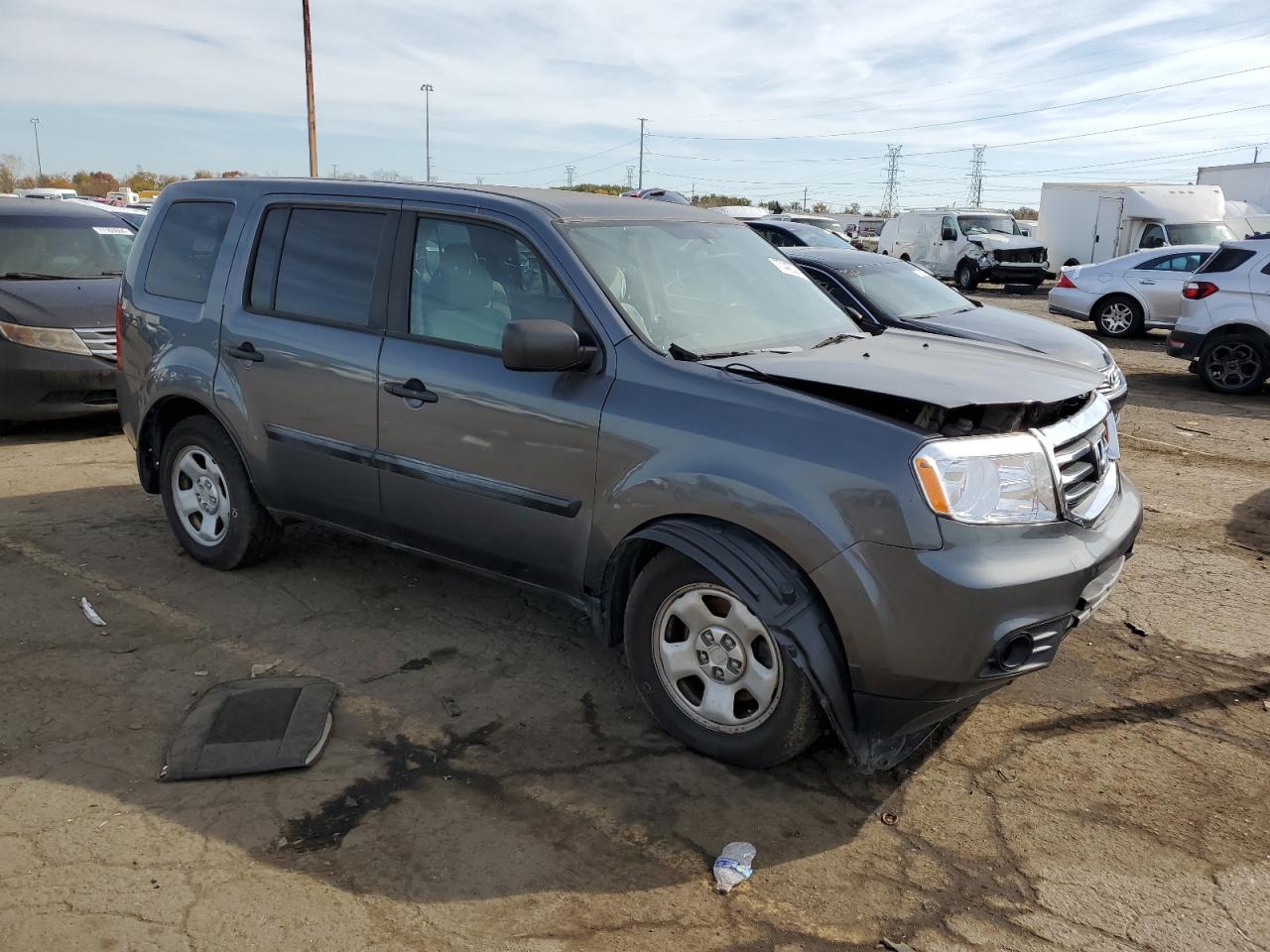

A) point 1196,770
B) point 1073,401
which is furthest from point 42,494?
point 1196,770

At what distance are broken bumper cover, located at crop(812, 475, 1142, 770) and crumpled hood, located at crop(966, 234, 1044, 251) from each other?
77.6 ft

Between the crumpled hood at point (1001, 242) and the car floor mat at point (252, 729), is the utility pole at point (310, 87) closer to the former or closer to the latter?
the crumpled hood at point (1001, 242)

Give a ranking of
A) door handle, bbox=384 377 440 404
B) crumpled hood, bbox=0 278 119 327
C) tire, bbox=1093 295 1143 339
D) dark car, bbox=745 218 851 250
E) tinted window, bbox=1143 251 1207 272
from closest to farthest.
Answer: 1. door handle, bbox=384 377 440 404
2. crumpled hood, bbox=0 278 119 327
3. dark car, bbox=745 218 851 250
4. tinted window, bbox=1143 251 1207 272
5. tire, bbox=1093 295 1143 339

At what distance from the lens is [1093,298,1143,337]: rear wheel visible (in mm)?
15758

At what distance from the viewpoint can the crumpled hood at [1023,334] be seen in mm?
7875

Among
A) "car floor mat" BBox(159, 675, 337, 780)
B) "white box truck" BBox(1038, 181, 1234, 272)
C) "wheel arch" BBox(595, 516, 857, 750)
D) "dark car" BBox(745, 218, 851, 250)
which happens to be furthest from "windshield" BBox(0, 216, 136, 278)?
"white box truck" BBox(1038, 181, 1234, 272)

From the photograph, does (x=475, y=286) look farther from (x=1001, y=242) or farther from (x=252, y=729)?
(x=1001, y=242)

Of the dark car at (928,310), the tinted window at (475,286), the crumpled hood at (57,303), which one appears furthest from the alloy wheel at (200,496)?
the dark car at (928,310)

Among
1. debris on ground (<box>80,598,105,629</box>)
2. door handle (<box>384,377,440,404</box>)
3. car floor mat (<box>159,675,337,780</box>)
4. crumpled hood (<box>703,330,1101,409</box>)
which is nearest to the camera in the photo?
crumpled hood (<box>703,330,1101,409</box>)

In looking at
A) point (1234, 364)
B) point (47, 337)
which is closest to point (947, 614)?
point (47, 337)

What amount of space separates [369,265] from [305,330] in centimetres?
42

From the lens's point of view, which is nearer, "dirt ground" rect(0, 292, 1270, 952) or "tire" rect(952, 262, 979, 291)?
"dirt ground" rect(0, 292, 1270, 952)

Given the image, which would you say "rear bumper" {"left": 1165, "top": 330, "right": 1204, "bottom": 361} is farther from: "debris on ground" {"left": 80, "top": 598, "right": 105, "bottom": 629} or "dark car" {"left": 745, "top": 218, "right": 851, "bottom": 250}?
"debris on ground" {"left": 80, "top": 598, "right": 105, "bottom": 629}

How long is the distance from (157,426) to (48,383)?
10.8 ft
